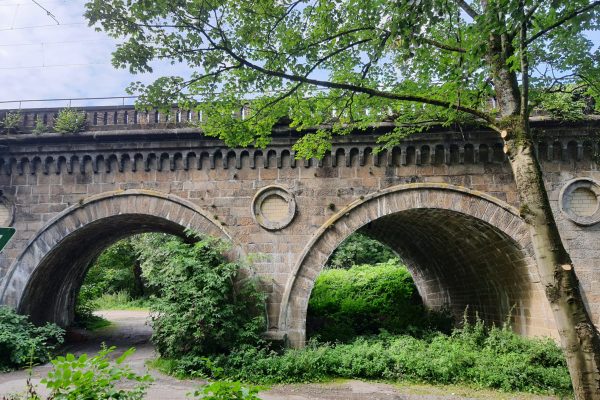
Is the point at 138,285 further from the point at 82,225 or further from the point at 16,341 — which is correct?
the point at 16,341

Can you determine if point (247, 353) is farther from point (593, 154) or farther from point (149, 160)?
point (593, 154)

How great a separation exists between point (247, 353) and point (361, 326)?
601cm

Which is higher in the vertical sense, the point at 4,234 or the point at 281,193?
the point at 281,193

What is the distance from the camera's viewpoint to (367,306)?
607 inches

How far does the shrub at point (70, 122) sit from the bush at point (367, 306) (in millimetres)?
7829

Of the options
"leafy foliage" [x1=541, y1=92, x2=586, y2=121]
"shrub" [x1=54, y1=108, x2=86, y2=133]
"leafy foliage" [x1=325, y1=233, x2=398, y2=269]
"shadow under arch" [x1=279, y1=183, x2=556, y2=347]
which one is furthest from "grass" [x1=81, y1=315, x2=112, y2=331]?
"leafy foliage" [x1=541, y1=92, x2=586, y2=121]

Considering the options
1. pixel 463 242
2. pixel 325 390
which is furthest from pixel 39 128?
pixel 463 242

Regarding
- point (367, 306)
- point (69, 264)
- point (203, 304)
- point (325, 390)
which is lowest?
point (325, 390)

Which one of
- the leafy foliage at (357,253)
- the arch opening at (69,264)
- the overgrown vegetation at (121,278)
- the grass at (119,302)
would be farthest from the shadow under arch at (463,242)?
the grass at (119,302)

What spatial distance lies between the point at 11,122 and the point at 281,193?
21.0 feet

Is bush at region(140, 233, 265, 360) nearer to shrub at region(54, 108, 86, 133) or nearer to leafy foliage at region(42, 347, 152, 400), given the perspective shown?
shrub at region(54, 108, 86, 133)

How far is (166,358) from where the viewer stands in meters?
9.94

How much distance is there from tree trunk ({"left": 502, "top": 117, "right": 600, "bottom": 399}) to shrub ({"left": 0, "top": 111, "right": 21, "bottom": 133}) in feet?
34.5

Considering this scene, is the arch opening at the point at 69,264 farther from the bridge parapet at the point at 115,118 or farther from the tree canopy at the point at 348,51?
the tree canopy at the point at 348,51
